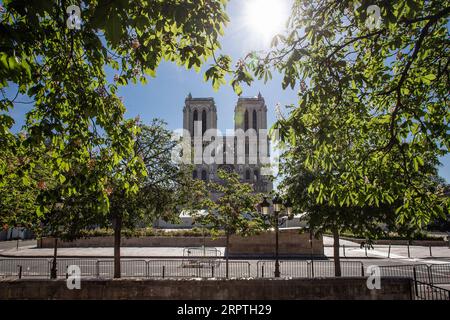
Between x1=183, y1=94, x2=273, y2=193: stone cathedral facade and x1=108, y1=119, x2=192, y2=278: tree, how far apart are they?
2320 inches

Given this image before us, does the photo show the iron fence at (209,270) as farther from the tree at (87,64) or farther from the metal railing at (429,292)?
the tree at (87,64)

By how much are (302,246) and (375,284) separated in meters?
18.8

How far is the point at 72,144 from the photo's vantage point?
6.28m

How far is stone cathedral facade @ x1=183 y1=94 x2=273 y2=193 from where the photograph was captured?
252 feet

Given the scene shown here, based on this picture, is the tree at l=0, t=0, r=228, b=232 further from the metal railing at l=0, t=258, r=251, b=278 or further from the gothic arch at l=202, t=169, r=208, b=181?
the gothic arch at l=202, t=169, r=208, b=181

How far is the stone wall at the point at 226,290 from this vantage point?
8016mm

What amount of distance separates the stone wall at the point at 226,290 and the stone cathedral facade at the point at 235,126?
2651 inches

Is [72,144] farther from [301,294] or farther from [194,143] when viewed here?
[194,143]

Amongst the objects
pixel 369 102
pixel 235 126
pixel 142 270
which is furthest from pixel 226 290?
pixel 235 126

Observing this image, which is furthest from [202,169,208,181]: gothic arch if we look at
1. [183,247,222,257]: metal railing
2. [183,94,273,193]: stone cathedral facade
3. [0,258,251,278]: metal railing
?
[0,258,251,278]: metal railing

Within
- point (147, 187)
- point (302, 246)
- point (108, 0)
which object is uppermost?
point (108, 0)
